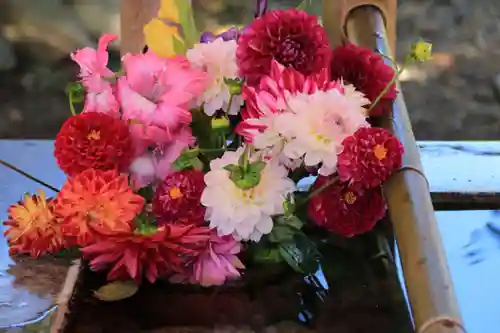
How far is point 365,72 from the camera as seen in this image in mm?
790

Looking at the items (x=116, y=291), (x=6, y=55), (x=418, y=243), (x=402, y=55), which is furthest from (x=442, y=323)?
(x=6, y=55)

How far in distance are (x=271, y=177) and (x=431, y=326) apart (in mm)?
199

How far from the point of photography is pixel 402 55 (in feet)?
6.09

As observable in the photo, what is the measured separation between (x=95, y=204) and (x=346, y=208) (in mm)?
246

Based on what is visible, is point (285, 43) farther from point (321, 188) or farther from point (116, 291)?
point (116, 291)

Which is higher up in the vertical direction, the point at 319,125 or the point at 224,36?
the point at 224,36

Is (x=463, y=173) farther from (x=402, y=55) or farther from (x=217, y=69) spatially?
(x=402, y=55)

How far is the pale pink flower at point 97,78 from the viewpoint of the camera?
762 millimetres

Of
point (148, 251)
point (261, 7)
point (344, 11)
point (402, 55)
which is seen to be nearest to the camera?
point (148, 251)

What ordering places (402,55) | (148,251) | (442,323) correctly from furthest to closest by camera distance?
(402,55) < (148,251) < (442,323)

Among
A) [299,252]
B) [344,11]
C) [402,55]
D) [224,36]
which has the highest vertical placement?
[402,55]

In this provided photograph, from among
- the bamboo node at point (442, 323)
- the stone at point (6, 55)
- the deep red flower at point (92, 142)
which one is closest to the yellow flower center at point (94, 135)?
the deep red flower at point (92, 142)

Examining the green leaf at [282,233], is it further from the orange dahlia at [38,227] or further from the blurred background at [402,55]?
the blurred background at [402,55]

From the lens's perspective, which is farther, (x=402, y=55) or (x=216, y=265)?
(x=402, y=55)
